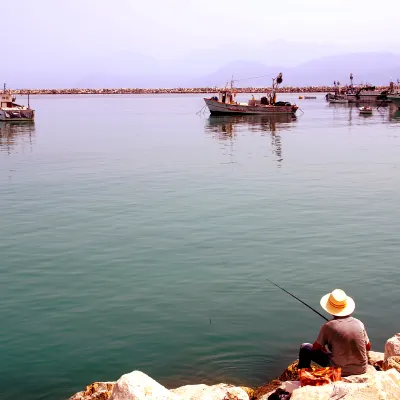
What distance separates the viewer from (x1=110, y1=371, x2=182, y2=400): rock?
7.74 m

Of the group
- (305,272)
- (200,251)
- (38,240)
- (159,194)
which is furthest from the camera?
(159,194)

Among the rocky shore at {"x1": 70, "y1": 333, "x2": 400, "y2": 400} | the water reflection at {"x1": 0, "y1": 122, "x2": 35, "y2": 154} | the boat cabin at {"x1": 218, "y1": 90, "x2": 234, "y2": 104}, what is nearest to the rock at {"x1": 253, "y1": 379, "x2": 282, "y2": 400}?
the rocky shore at {"x1": 70, "y1": 333, "x2": 400, "y2": 400}

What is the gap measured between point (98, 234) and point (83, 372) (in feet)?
29.4

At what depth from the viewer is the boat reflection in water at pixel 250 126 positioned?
179 feet

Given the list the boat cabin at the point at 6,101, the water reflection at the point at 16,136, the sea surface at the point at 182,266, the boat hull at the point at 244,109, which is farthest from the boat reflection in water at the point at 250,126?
the boat cabin at the point at 6,101

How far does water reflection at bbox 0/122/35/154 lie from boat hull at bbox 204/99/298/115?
23791 millimetres

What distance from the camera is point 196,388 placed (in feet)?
29.9

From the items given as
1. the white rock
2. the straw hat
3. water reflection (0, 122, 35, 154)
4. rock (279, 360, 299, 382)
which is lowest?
rock (279, 360, 299, 382)

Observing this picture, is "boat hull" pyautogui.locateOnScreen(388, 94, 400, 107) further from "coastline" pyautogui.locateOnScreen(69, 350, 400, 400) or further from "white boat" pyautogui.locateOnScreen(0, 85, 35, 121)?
"coastline" pyautogui.locateOnScreen(69, 350, 400, 400)

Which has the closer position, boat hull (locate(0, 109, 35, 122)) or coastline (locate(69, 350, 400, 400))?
coastline (locate(69, 350, 400, 400))

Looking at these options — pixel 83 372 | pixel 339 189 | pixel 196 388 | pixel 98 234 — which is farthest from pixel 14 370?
pixel 339 189

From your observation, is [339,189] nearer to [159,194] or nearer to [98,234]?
[159,194]

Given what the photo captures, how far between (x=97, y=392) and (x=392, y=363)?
4.48 metres

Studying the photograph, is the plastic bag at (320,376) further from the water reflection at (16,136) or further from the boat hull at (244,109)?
the boat hull at (244,109)
